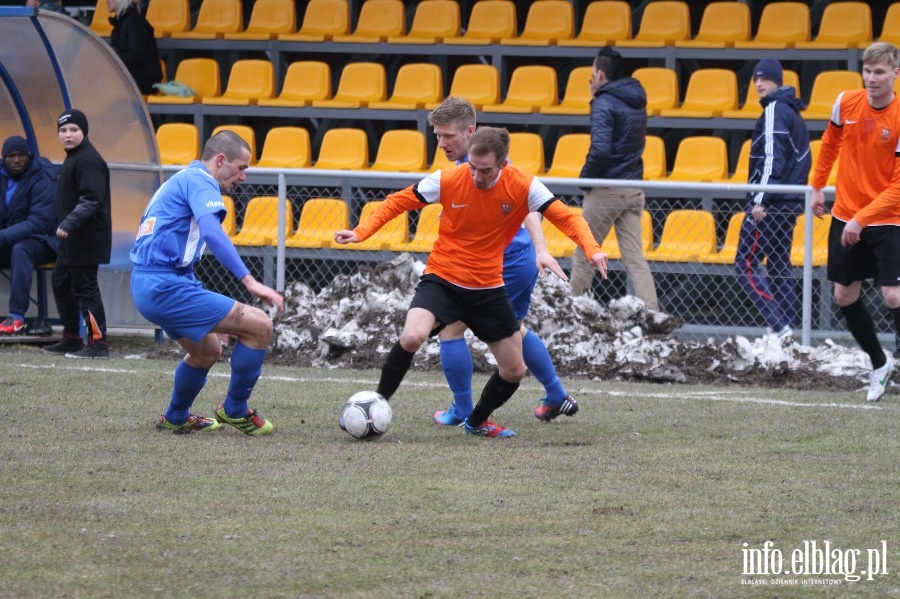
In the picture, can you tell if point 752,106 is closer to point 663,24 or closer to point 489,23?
point 663,24

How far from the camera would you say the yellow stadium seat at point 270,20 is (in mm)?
14945

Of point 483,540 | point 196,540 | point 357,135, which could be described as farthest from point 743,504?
point 357,135

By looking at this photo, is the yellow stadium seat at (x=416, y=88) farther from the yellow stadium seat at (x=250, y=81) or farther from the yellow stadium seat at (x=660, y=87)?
the yellow stadium seat at (x=660, y=87)

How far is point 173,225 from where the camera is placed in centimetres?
643

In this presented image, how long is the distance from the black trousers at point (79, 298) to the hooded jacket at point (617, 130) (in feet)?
12.6

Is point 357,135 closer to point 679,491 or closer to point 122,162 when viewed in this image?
point 122,162

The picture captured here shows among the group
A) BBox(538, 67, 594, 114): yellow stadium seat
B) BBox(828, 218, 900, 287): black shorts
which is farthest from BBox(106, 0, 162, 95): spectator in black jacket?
BBox(828, 218, 900, 287): black shorts

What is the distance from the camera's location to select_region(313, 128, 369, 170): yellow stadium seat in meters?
13.3

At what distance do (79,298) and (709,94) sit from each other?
20.8ft

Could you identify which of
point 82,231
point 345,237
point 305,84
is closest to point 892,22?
point 305,84

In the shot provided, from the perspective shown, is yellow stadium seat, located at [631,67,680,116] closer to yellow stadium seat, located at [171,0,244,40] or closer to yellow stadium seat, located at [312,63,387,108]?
yellow stadium seat, located at [312,63,387,108]

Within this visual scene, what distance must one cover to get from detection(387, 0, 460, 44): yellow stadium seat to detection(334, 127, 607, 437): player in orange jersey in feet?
26.7

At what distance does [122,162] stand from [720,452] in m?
6.54

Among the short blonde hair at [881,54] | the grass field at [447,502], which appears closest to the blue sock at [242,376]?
the grass field at [447,502]
